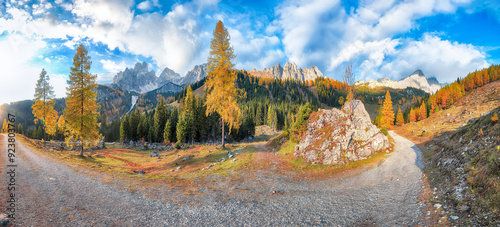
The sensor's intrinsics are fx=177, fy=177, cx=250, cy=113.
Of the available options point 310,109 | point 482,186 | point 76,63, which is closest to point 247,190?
point 482,186

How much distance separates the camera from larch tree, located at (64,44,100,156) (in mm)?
25406

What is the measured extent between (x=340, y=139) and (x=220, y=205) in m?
17.1

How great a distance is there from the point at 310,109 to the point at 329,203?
19.9 m

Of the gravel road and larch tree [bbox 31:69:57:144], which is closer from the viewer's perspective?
the gravel road

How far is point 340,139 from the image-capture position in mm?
21156

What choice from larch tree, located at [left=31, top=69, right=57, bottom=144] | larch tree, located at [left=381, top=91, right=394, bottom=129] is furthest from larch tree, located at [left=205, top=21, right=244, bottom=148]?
larch tree, located at [left=381, top=91, right=394, bottom=129]

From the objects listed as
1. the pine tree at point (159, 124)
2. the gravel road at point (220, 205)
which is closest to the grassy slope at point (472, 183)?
the gravel road at point (220, 205)

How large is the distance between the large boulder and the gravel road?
6.15 metres

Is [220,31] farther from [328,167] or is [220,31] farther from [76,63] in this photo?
[328,167]

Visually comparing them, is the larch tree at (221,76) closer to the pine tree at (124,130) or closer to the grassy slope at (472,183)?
the grassy slope at (472,183)

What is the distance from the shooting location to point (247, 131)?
7538 cm

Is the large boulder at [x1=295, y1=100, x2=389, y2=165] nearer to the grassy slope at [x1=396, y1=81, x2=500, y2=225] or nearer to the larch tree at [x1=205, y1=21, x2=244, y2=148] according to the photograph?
the grassy slope at [x1=396, y1=81, x2=500, y2=225]

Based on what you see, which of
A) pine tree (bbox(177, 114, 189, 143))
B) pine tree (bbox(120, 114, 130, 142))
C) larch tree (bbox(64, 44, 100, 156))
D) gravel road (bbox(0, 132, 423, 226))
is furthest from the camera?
pine tree (bbox(120, 114, 130, 142))

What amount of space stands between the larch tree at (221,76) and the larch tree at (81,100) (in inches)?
683
